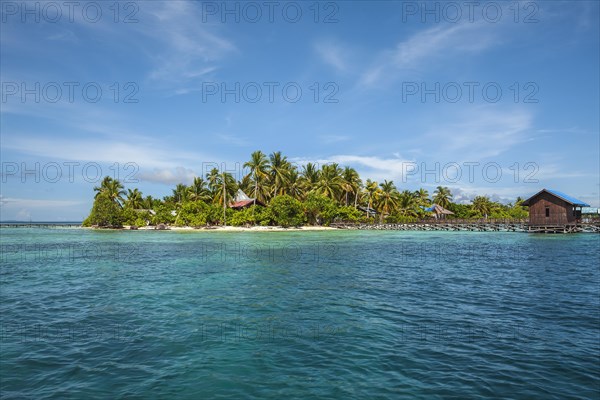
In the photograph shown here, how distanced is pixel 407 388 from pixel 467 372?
165cm

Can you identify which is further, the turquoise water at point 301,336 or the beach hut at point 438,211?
the beach hut at point 438,211

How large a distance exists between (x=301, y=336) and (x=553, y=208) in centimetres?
6259

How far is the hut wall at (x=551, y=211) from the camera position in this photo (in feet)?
187

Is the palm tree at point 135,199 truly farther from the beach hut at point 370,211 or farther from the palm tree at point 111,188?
the beach hut at point 370,211

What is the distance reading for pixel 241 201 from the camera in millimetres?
81000

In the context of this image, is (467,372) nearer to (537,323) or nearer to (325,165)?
(537,323)

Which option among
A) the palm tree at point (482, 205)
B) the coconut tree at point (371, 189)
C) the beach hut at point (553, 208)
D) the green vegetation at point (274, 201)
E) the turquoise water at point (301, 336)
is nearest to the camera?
the turquoise water at point (301, 336)

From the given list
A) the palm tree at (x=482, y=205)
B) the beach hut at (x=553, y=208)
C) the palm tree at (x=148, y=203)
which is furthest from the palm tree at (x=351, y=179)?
the palm tree at (x=148, y=203)

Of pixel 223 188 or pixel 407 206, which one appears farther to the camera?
pixel 407 206

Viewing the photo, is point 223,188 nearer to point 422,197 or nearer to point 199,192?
point 199,192

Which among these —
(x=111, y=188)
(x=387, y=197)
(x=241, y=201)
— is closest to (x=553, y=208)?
(x=387, y=197)

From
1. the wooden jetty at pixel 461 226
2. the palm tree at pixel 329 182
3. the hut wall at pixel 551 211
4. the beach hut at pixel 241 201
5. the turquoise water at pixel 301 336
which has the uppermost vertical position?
the palm tree at pixel 329 182

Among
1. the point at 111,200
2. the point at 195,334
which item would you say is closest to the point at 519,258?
the point at 195,334

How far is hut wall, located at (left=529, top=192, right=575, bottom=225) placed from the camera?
5694cm
